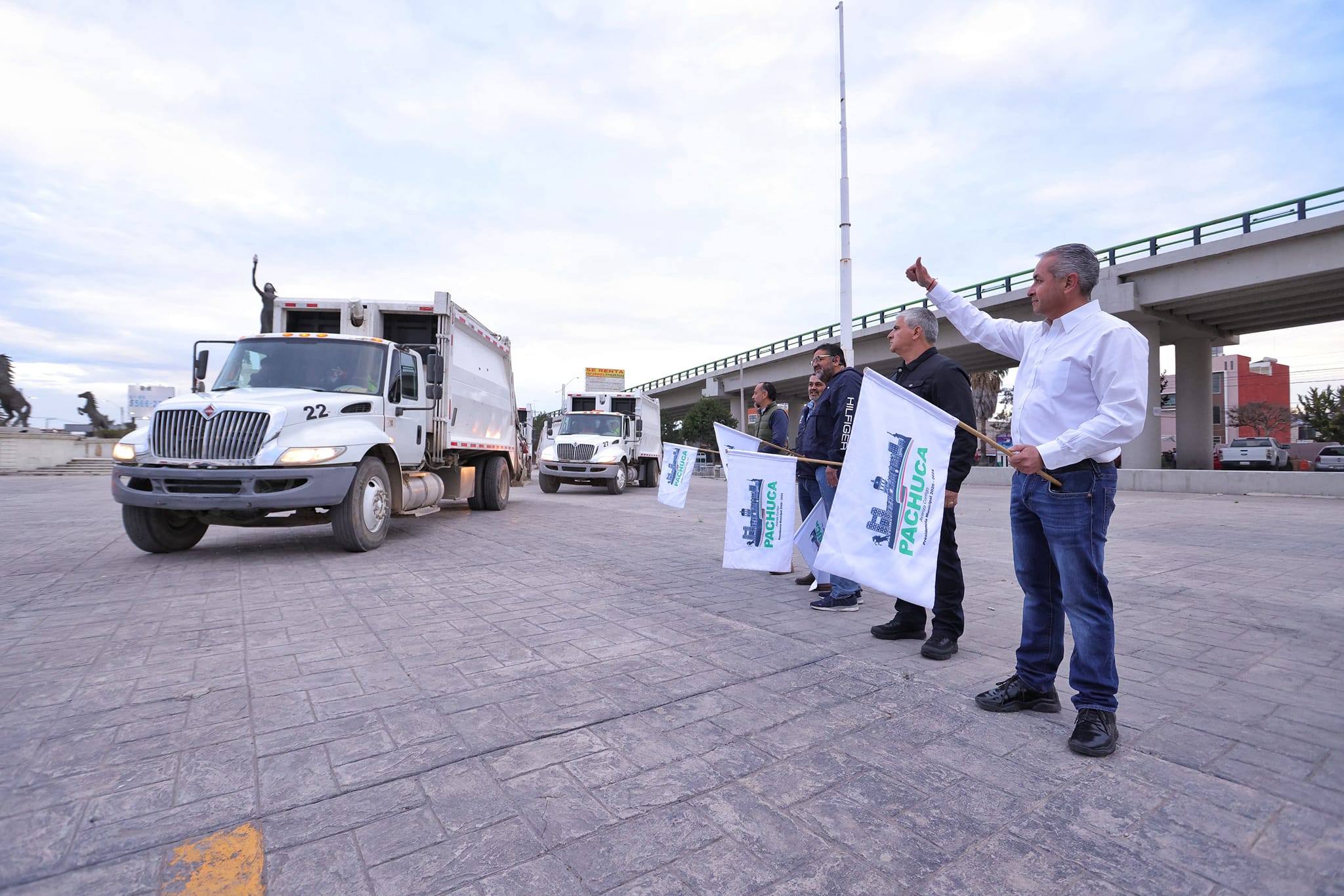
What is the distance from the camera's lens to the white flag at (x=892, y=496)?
11.2ft

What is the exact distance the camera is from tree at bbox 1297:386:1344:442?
43.9 metres

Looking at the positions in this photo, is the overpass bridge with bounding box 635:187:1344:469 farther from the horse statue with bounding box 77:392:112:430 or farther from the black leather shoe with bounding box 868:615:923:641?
the horse statue with bounding box 77:392:112:430

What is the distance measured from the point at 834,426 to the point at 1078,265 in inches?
99.3

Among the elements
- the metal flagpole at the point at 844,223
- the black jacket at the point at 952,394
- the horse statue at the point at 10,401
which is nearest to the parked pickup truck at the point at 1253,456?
the metal flagpole at the point at 844,223

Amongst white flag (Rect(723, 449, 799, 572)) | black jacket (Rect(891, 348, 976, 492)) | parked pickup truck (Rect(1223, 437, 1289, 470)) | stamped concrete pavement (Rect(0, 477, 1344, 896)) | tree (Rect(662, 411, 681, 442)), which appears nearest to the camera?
stamped concrete pavement (Rect(0, 477, 1344, 896))

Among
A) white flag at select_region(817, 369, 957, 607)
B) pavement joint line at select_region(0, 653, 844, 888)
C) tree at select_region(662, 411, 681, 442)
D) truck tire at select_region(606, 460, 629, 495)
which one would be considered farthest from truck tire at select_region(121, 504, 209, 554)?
tree at select_region(662, 411, 681, 442)

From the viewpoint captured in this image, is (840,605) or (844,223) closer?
(840,605)

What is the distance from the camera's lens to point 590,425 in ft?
63.6

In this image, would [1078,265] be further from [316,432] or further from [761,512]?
[316,432]

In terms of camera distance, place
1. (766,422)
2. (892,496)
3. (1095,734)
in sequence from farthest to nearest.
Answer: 1. (766,422)
2. (892,496)
3. (1095,734)

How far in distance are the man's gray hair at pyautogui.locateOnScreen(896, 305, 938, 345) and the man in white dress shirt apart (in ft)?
3.10

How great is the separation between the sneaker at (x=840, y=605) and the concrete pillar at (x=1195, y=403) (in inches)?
1071

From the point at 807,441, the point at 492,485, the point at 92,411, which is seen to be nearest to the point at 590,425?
the point at 492,485

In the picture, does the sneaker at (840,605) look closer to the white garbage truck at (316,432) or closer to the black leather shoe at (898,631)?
the black leather shoe at (898,631)
